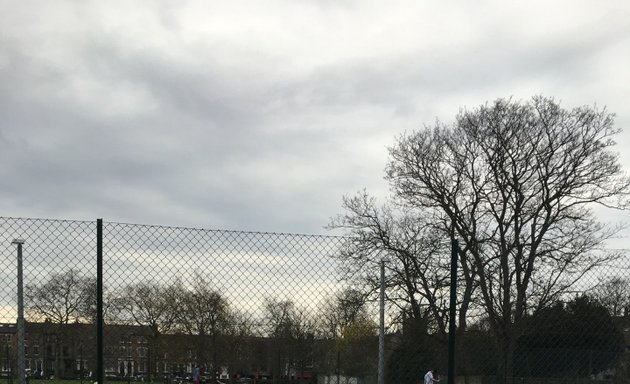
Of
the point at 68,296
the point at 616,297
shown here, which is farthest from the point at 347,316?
the point at 616,297

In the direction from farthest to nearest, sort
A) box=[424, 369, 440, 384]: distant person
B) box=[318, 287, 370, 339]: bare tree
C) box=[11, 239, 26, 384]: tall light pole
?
box=[424, 369, 440, 384]: distant person < box=[318, 287, 370, 339]: bare tree < box=[11, 239, 26, 384]: tall light pole

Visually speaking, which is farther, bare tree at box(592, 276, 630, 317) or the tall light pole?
bare tree at box(592, 276, 630, 317)

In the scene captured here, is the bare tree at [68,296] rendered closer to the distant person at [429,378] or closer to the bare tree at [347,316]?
the bare tree at [347,316]

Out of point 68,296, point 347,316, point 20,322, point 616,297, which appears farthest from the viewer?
point 616,297

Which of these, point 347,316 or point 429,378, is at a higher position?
point 347,316

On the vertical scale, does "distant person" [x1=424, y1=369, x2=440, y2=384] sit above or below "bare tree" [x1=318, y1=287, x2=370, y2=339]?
below

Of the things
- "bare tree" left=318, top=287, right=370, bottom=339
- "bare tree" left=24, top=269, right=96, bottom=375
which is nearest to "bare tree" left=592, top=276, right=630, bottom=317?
"bare tree" left=318, top=287, right=370, bottom=339

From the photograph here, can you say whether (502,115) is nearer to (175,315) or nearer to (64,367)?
(175,315)

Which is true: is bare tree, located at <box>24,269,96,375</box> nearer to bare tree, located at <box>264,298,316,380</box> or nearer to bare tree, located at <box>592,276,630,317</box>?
bare tree, located at <box>264,298,316,380</box>

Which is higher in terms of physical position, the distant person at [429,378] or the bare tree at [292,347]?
the bare tree at [292,347]

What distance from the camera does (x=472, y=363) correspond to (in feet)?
42.1

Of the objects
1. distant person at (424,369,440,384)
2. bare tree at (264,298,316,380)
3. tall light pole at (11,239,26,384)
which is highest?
tall light pole at (11,239,26,384)

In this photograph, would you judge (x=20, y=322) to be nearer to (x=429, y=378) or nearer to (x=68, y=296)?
(x=68, y=296)

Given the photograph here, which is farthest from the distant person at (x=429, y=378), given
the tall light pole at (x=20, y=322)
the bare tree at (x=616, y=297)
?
the tall light pole at (x=20, y=322)
